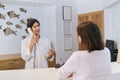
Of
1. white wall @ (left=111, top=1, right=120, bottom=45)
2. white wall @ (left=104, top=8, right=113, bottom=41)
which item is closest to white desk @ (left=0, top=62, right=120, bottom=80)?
white wall @ (left=111, top=1, right=120, bottom=45)

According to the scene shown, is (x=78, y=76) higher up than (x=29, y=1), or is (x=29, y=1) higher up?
(x=29, y=1)

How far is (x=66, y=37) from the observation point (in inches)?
198

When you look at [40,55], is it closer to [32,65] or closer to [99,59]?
[32,65]

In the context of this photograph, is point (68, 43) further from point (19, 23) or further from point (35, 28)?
point (35, 28)

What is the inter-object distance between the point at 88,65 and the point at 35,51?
121cm

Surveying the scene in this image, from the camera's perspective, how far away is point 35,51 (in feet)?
7.97

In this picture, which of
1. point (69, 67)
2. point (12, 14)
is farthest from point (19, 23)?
point (69, 67)

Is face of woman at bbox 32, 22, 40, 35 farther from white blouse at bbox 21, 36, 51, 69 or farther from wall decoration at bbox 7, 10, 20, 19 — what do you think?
wall decoration at bbox 7, 10, 20, 19

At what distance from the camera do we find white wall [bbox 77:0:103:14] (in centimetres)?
A: 433

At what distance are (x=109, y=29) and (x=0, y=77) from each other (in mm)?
2852

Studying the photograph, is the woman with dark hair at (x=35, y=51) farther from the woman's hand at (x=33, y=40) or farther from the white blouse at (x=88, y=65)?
the white blouse at (x=88, y=65)

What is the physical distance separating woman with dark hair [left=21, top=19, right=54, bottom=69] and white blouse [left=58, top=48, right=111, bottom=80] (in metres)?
1.05

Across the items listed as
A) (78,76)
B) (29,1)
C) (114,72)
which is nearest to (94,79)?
(78,76)

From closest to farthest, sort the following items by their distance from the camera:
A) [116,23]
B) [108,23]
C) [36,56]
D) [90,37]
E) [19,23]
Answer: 1. [90,37]
2. [36,56]
3. [116,23]
4. [108,23]
5. [19,23]
